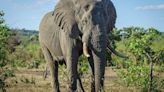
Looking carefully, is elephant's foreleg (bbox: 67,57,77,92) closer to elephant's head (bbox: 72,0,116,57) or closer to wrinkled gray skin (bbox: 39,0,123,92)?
wrinkled gray skin (bbox: 39,0,123,92)

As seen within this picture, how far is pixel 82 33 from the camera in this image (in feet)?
34.0

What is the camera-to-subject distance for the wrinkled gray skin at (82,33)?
9.77 metres

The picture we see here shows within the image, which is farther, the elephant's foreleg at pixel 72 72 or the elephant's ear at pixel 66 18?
the elephant's foreleg at pixel 72 72

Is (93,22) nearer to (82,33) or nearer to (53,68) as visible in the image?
(82,33)

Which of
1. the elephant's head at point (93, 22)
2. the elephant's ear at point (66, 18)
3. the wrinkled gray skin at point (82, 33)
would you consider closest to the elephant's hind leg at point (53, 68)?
the wrinkled gray skin at point (82, 33)

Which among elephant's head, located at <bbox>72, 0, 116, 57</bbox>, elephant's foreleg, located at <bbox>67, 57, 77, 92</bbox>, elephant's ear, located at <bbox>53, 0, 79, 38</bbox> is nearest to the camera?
elephant's head, located at <bbox>72, 0, 116, 57</bbox>

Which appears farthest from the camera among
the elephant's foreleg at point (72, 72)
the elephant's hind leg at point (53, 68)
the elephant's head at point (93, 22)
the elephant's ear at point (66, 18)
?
the elephant's hind leg at point (53, 68)

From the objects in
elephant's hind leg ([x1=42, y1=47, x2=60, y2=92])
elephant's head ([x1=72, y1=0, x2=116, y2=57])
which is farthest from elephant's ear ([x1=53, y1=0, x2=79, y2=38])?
elephant's hind leg ([x1=42, y1=47, x2=60, y2=92])

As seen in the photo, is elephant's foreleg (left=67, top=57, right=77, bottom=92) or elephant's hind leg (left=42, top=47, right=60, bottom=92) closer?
elephant's foreleg (left=67, top=57, right=77, bottom=92)

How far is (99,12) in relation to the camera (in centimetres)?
1004

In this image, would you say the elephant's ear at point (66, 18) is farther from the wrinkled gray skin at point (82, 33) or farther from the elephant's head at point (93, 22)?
the elephant's head at point (93, 22)

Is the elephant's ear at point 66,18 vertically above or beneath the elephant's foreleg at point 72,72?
above

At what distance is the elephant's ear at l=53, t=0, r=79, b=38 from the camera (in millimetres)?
10504

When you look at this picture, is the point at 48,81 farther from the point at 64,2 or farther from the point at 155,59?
the point at 64,2
